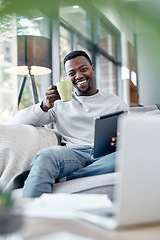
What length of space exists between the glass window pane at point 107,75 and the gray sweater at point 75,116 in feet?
12.5

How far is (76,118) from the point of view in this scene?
1.88 metres

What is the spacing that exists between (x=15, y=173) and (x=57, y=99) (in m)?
0.48

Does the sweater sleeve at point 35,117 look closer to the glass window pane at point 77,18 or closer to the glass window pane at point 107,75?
the glass window pane at point 77,18

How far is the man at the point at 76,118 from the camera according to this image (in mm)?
→ 1456

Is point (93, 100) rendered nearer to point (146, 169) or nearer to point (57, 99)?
point (57, 99)

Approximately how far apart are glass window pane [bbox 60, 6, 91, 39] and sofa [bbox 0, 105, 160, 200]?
289cm

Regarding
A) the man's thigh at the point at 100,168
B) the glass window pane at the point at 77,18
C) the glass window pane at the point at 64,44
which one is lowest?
the man's thigh at the point at 100,168

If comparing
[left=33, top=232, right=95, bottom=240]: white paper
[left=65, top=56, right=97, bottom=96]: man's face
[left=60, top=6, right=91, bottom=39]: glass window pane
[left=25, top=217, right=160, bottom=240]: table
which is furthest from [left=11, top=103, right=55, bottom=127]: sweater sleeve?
[left=60, top=6, right=91, bottom=39]: glass window pane

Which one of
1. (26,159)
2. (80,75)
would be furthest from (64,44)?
(26,159)

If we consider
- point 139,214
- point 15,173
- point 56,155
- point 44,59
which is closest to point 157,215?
point 139,214

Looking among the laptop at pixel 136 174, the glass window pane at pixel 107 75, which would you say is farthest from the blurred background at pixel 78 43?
the laptop at pixel 136 174

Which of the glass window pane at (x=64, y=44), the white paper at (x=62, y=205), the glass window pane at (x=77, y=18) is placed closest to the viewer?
the white paper at (x=62, y=205)

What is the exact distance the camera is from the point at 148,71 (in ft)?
13.6

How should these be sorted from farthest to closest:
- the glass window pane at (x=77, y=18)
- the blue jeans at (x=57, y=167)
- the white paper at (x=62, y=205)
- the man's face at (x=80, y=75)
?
the glass window pane at (x=77, y=18) → the man's face at (x=80, y=75) → the blue jeans at (x=57, y=167) → the white paper at (x=62, y=205)
